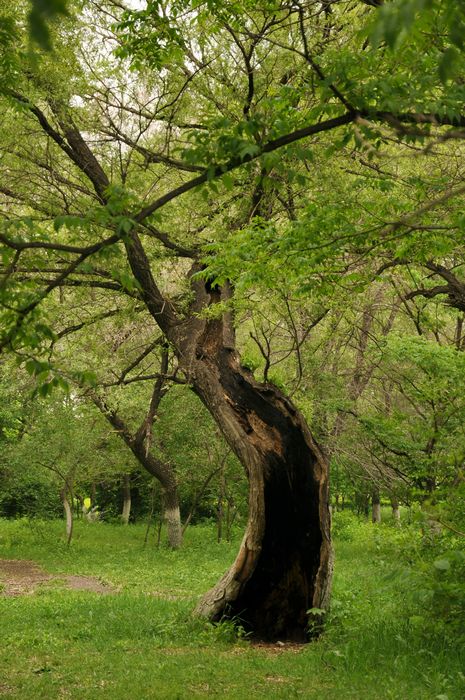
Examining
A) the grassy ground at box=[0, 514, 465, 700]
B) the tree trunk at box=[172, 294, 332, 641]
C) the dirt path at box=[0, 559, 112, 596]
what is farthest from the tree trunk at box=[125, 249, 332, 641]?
the dirt path at box=[0, 559, 112, 596]

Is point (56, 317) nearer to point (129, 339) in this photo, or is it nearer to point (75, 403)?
point (129, 339)

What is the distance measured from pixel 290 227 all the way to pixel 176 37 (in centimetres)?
232

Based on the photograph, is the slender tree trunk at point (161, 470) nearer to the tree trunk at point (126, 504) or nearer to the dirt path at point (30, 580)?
the dirt path at point (30, 580)

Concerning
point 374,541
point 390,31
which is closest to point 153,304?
point 374,541

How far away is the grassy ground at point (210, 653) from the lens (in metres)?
6.16

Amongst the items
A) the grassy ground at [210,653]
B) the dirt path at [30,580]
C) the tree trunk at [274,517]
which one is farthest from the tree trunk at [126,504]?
the tree trunk at [274,517]

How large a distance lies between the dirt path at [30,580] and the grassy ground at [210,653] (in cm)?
216

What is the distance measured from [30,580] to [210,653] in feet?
35.4

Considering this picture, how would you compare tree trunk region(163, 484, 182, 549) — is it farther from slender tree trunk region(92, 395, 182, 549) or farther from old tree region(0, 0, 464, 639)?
old tree region(0, 0, 464, 639)

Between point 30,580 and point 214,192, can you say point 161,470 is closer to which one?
point 30,580

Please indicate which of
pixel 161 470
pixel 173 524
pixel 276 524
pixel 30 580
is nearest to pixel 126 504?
pixel 173 524

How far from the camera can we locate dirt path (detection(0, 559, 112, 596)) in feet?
50.1

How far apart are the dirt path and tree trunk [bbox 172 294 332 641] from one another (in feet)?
22.1

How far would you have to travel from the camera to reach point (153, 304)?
9812 millimetres
